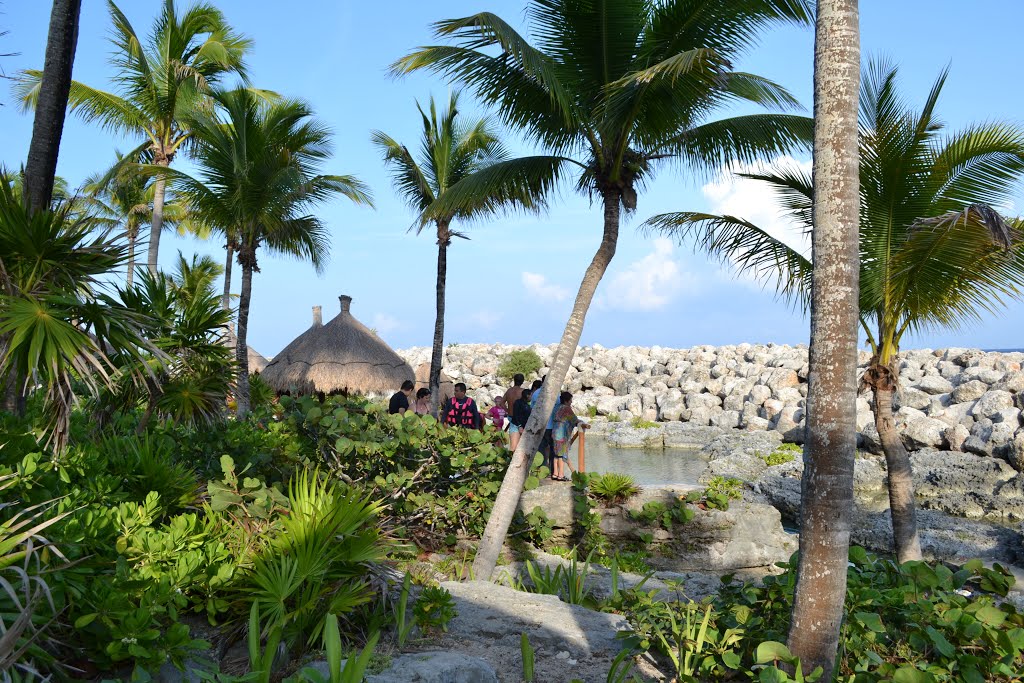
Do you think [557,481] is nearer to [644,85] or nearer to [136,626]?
[644,85]

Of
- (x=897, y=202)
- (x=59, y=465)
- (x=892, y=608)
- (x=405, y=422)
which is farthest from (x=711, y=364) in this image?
(x=59, y=465)

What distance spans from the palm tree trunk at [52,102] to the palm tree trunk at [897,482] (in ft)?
32.7

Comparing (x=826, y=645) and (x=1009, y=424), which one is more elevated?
(x=1009, y=424)

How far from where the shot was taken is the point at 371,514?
512cm

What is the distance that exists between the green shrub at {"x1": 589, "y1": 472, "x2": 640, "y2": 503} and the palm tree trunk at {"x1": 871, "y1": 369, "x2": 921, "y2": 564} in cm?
343

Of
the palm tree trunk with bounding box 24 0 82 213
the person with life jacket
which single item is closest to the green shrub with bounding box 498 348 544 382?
the person with life jacket

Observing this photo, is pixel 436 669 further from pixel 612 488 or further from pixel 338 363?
pixel 338 363

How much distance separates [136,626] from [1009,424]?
1881cm

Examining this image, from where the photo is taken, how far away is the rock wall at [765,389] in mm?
18750

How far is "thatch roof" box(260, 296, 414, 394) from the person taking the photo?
20016 mm

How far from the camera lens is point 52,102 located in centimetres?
718

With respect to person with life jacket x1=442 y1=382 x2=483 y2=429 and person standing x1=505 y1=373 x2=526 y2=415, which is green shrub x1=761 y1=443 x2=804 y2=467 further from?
person with life jacket x1=442 y1=382 x2=483 y2=429

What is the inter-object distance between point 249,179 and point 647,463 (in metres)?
12.7

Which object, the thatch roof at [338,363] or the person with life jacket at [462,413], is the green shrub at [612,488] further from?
the thatch roof at [338,363]
